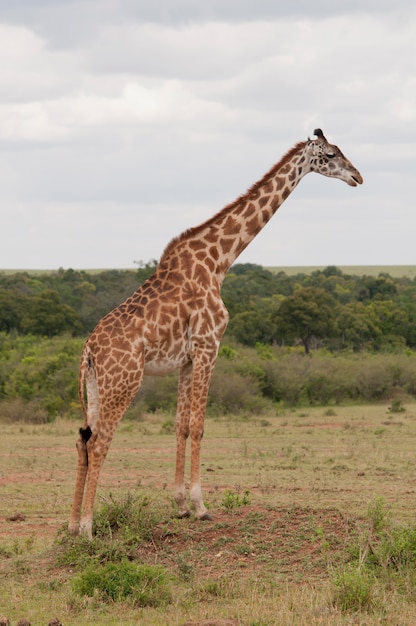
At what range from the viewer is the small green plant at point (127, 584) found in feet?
24.9

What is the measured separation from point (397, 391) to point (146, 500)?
80.4 feet

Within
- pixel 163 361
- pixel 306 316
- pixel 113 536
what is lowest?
pixel 113 536

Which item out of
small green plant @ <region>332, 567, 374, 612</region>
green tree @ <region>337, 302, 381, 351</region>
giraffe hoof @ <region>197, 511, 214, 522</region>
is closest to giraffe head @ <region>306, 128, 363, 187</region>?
giraffe hoof @ <region>197, 511, 214, 522</region>

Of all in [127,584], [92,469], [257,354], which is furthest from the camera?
[257,354]

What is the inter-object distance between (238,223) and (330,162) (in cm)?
105

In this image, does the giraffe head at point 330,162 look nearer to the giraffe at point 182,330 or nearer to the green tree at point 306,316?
the giraffe at point 182,330

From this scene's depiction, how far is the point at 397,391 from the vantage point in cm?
3294

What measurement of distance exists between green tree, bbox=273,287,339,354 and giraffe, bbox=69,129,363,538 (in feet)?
95.4

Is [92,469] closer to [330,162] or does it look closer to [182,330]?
[182,330]

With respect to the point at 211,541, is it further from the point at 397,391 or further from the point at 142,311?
the point at 397,391

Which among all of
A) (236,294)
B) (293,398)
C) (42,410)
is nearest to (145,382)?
(42,410)

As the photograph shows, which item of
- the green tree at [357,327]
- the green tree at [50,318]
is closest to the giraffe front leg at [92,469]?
the green tree at [50,318]

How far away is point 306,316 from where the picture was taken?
1571 inches

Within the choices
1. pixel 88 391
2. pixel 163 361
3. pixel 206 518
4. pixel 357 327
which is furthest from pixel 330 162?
pixel 357 327
